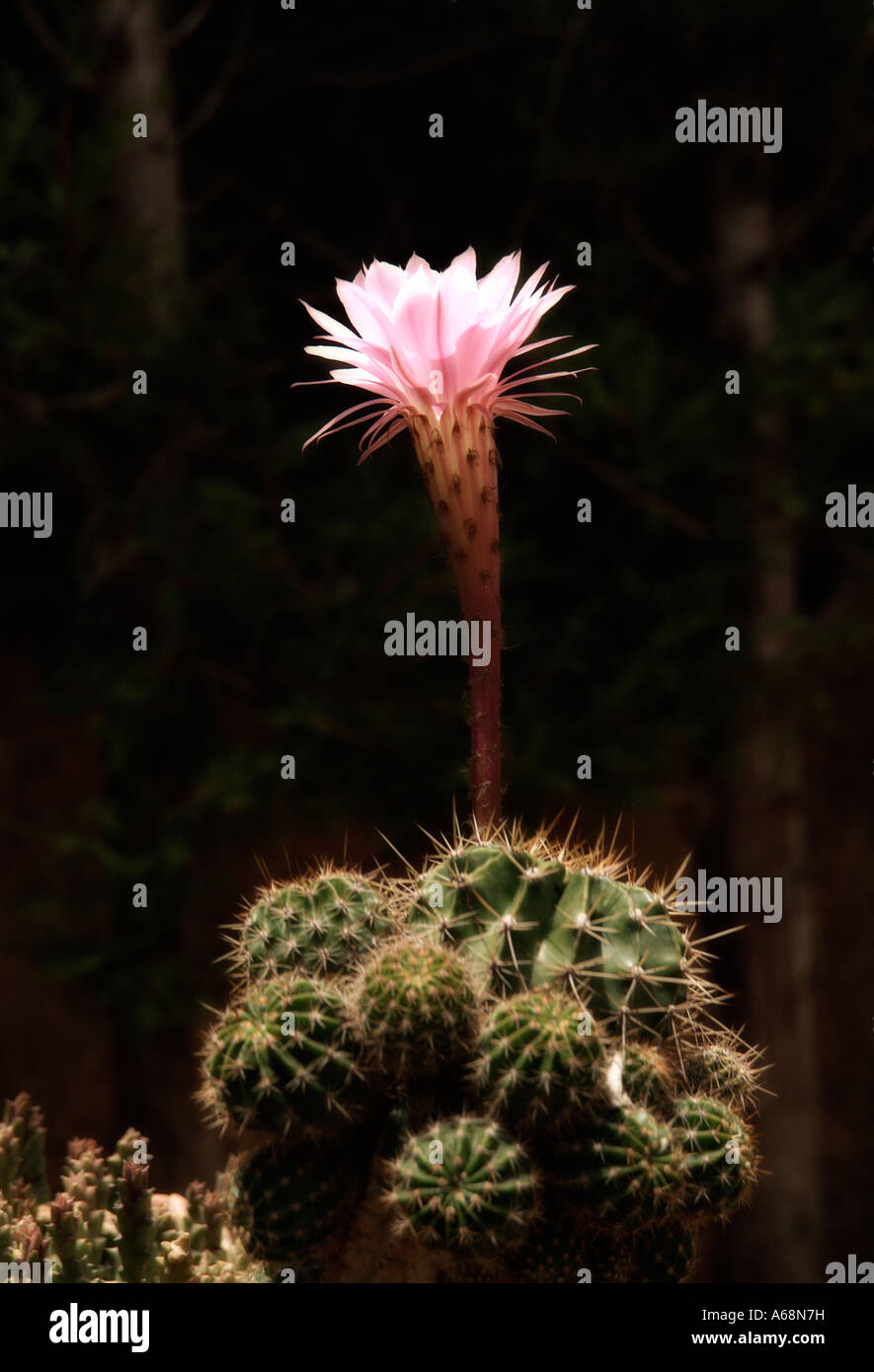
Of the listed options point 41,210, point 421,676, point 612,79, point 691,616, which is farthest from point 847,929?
point 41,210

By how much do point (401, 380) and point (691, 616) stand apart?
6.78 feet

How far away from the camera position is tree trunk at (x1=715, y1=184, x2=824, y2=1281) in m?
3.14

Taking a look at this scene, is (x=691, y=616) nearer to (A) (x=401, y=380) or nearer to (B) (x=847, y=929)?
(B) (x=847, y=929)

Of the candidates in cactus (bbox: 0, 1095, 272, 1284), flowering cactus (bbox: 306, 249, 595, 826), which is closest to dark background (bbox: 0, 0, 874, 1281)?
cactus (bbox: 0, 1095, 272, 1284)

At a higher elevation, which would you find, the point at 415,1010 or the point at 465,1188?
the point at 415,1010

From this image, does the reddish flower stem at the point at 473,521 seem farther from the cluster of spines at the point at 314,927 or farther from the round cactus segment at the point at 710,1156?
the round cactus segment at the point at 710,1156

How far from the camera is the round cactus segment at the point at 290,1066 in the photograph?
923 millimetres

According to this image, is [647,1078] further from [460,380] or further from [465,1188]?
[460,380]

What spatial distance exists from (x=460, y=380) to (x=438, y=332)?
4cm

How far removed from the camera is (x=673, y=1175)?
914mm

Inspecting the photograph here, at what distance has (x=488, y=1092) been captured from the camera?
3.01 ft

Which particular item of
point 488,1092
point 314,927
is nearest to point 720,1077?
point 488,1092

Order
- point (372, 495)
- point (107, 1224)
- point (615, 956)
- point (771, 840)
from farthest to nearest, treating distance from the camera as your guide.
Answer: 1. point (771, 840)
2. point (372, 495)
3. point (107, 1224)
4. point (615, 956)

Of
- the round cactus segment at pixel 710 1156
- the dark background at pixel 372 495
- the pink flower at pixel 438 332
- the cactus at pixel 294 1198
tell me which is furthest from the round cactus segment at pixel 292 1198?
the dark background at pixel 372 495
